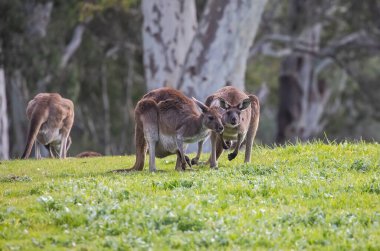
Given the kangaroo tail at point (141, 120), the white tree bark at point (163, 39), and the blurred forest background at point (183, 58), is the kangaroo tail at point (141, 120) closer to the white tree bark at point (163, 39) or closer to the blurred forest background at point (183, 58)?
the blurred forest background at point (183, 58)

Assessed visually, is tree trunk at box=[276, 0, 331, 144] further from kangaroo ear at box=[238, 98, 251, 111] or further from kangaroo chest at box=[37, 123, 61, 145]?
kangaroo ear at box=[238, 98, 251, 111]

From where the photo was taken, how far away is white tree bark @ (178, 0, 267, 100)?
2067cm

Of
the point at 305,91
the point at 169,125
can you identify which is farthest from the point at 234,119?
the point at 305,91

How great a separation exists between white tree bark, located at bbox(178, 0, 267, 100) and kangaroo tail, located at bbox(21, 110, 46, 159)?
7640 mm

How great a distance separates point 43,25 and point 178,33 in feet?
20.9

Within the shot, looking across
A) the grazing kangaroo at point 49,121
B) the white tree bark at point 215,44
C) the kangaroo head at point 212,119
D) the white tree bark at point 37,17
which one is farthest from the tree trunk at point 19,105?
the kangaroo head at point 212,119

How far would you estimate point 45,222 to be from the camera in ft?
24.8

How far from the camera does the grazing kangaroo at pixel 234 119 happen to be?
1052 centimetres

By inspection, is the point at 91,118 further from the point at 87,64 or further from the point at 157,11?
the point at 157,11

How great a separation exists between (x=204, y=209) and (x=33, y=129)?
6105mm

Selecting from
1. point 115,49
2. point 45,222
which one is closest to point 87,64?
point 115,49

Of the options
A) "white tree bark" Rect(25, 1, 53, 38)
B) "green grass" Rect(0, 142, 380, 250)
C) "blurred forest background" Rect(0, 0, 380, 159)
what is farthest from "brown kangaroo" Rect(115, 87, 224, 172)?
"white tree bark" Rect(25, 1, 53, 38)

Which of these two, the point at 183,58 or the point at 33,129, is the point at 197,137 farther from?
the point at 183,58

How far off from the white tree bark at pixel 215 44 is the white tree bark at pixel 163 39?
1.28 m
